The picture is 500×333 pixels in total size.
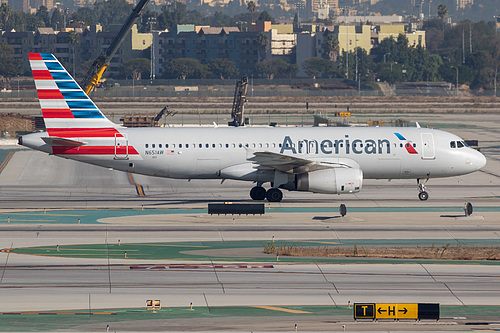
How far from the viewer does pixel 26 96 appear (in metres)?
168

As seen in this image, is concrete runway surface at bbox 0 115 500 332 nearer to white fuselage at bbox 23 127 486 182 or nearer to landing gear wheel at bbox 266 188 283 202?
landing gear wheel at bbox 266 188 283 202

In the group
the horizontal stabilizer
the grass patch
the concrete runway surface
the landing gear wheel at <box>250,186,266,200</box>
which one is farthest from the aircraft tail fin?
the grass patch

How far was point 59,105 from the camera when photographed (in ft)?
154

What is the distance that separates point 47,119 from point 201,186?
566 inches

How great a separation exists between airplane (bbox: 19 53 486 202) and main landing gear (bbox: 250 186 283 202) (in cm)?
6

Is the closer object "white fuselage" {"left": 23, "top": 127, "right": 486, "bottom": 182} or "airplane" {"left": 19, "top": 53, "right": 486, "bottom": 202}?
"airplane" {"left": 19, "top": 53, "right": 486, "bottom": 202}

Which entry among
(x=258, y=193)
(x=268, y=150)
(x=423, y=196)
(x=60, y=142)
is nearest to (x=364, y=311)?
(x=268, y=150)

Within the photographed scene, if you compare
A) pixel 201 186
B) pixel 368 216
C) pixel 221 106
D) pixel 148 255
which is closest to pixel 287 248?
pixel 148 255

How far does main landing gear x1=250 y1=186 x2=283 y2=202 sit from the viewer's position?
48.7 meters

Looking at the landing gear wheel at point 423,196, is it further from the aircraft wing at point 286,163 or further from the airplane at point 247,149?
the aircraft wing at point 286,163

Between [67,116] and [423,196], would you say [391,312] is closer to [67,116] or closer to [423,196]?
[423,196]

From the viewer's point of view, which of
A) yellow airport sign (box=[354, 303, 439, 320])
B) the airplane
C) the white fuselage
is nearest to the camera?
yellow airport sign (box=[354, 303, 439, 320])

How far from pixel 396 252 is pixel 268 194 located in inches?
578

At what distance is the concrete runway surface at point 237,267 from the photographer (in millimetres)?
25453
